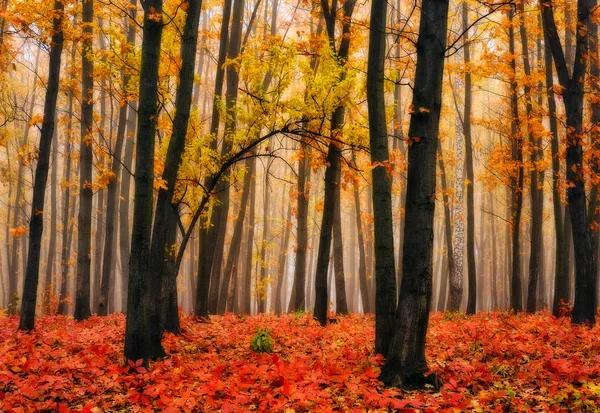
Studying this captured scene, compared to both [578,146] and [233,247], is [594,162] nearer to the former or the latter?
[578,146]

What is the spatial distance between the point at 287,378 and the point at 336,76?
5.98 m

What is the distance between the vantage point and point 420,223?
20.5ft

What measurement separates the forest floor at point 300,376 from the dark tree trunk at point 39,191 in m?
1.16

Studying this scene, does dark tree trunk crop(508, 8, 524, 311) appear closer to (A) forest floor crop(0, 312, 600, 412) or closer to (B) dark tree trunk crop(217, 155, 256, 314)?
(A) forest floor crop(0, 312, 600, 412)

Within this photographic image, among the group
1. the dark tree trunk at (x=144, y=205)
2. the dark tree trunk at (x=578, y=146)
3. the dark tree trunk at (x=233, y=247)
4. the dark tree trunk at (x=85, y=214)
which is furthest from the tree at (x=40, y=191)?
the dark tree trunk at (x=578, y=146)

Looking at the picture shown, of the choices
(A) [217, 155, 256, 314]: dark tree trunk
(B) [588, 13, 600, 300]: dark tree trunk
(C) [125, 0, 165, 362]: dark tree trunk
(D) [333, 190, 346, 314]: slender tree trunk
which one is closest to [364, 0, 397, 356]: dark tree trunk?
(C) [125, 0, 165, 362]: dark tree trunk

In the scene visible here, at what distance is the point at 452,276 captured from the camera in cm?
1861

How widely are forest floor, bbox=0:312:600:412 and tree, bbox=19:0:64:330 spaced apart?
1172mm

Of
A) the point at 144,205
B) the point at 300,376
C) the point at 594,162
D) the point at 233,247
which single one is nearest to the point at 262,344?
the point at 300,376

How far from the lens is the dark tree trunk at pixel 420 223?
6.21 metres

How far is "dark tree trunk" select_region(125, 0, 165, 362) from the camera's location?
743 centimetres

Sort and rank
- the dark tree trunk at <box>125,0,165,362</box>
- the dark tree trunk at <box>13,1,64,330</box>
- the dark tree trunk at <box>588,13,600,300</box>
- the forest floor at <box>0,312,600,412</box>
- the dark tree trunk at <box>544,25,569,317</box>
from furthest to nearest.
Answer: the dark tree trunk at <box>544,25,569,317</box> < the dark tree trunk at <box>588,13,600,300</box> < the dark tree trunk at <box>13,1,64,330</box> < the dark tree trunk at <box>125,0,165,362</box> < the forest floor at <box>0,312,600,412</box>

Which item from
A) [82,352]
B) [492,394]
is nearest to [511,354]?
[492,394]

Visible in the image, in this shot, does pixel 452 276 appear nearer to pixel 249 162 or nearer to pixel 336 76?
pixel 249 162
